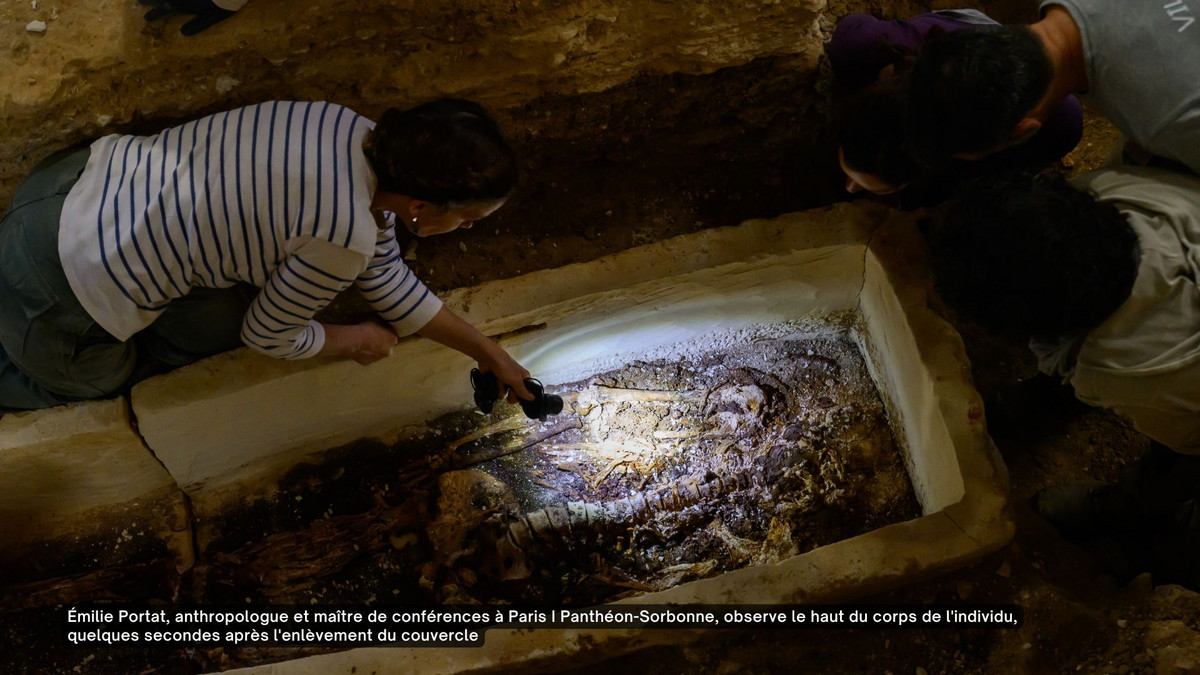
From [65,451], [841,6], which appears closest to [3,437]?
[65,451]

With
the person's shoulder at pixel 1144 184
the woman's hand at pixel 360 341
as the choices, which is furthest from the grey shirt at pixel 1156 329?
the woman's hand at pixel 360 341

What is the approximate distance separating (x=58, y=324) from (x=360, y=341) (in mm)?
826

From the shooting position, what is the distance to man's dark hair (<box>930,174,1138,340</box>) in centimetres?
195

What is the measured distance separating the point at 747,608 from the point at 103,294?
79.0 inches

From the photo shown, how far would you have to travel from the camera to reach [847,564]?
7.81ft

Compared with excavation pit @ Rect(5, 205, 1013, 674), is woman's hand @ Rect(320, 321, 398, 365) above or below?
above

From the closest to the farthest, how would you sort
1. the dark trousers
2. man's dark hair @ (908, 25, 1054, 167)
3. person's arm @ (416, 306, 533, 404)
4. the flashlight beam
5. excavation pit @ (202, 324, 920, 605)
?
man's dark hair @ (908, 25, 1054, 167)
the dark trousers
person's arm @ (416, 306, 533, 404)
excavation pit @ (202, 324, 920, 605)
the flashlight beam

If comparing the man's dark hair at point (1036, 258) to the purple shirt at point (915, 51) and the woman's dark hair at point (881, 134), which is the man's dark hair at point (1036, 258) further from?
the purple shirt at point (915, 51)

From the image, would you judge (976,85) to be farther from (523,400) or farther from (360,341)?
(360,341)

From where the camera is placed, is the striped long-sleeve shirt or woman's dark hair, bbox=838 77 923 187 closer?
the striped long-sleeve shirt

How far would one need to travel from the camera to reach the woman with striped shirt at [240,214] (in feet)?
6.78

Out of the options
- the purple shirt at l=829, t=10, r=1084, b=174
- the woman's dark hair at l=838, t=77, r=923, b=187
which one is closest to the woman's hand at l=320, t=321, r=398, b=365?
the woman's dark hair at l=838, t=77, r=923, b=187

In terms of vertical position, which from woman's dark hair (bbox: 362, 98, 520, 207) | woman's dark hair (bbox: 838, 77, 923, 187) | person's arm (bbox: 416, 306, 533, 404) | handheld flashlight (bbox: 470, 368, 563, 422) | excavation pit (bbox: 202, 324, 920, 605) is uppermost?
woman's dark hair (bbox: 362, 98, 520, 207)

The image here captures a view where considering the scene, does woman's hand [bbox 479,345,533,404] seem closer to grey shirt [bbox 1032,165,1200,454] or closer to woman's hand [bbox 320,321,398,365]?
woman's hand [bbox 320,321,398,365]
